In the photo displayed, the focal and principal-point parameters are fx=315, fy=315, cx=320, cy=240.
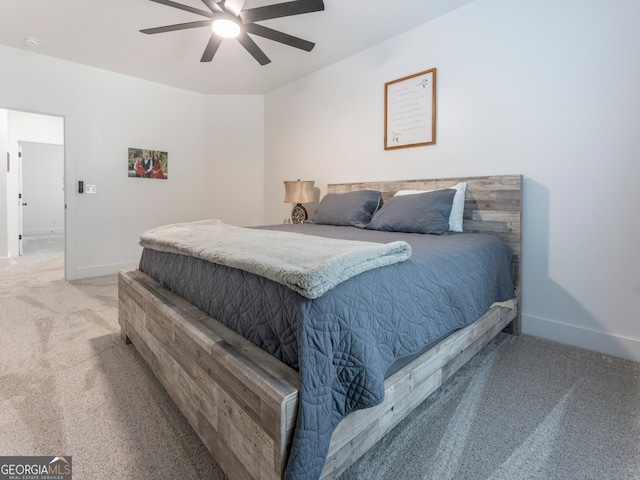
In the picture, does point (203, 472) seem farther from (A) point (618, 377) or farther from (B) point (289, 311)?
(A) point (618, 377)

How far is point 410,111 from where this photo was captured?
9.30 feet

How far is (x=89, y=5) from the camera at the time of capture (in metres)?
2.53

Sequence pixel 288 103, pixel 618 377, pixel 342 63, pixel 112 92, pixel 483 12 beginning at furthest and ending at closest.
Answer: pixel 288 103, pixel 112 92, pixel 342 63, pixel 483 12, pixel 618 377

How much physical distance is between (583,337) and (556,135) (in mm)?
1339

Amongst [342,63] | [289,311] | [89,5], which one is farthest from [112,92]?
[289,311]

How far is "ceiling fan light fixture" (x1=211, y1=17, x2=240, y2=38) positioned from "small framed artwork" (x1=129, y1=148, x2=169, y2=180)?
7.77ft

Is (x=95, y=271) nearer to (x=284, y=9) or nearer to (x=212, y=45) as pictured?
(x=212, y=45)

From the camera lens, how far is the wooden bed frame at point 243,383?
83cm

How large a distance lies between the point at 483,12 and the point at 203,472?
3.27 m

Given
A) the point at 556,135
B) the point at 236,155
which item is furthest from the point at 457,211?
the point at 236,155

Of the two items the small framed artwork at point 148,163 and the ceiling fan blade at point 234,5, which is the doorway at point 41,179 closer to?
the small framed artwork at point 148,163

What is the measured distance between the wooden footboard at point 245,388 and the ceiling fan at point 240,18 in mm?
1888

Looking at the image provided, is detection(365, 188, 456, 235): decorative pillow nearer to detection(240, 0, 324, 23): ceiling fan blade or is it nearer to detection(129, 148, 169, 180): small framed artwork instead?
detection(240, 0, 324, 23): ceiling fan blade

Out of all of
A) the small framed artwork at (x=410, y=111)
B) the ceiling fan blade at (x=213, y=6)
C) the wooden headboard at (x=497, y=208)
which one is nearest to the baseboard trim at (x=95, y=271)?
the ceiling fan blade at (x=213, y=6)
